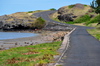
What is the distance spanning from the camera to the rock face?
9624 cm

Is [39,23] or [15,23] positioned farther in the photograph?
[15,23]

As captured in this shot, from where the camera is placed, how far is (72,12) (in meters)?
99.4

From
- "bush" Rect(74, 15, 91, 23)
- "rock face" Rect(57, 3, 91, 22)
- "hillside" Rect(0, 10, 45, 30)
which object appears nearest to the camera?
"hillside" Rect(0, 10, 45, 30)

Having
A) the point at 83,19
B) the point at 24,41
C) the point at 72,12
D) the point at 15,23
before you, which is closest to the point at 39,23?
the point at 15,23

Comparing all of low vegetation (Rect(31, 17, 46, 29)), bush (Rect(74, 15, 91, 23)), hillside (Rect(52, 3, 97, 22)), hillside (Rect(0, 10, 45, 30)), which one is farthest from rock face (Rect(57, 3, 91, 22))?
low vegetation (Rect(31, 17, 46, 29))

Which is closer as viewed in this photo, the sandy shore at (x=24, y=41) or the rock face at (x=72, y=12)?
the sandy shore at (x=24, y=41)

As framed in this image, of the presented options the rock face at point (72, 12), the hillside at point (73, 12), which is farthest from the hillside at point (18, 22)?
the hillside at point (73, 12)

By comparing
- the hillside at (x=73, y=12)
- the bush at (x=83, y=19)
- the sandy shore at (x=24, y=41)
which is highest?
the hillside at (x=73, y=12)

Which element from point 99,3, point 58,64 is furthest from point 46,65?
point 99,3

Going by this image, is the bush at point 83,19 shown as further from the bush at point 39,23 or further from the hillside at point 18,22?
the hillside at point 18,22

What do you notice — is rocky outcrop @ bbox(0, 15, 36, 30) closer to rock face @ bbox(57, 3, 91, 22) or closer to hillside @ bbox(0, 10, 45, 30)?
hillside @ bbox(0, 10, 45, 30)

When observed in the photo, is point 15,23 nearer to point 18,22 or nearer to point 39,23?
point 18,22

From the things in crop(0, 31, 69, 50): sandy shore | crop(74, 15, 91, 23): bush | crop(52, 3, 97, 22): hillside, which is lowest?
crop(0, 31, 69, 50): sandy shore

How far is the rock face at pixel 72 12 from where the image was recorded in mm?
96244
